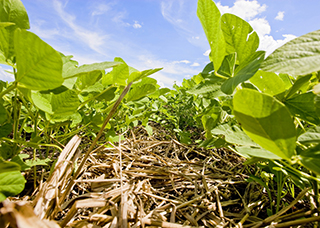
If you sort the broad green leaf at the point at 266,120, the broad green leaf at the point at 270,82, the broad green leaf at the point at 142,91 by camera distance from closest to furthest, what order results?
the broad green leaf at the point at 266,120 < the broad green leaf at the point at 270,82 < the broad green leaf at the point at 142,91

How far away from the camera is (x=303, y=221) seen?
1.19ft

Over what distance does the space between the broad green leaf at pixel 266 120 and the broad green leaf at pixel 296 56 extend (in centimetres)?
4

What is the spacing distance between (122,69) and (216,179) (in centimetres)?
62

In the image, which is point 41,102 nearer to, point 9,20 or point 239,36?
point 9,20

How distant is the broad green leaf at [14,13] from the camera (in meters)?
0.35

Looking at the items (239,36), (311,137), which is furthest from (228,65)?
(311,137)

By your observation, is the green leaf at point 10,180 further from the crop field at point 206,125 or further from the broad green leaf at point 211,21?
the broad green leaf at point 211,21

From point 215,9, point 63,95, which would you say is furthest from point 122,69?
point 215,9

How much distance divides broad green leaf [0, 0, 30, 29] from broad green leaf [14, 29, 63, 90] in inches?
7.8

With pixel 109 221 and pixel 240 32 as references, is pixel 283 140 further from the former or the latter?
pixel 109 221

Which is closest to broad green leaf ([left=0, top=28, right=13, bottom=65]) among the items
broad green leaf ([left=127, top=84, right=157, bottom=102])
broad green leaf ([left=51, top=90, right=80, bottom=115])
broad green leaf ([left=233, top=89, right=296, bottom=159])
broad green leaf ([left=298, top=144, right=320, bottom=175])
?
broad green leaf ([left=51, top=90, right=80, bottom=115])

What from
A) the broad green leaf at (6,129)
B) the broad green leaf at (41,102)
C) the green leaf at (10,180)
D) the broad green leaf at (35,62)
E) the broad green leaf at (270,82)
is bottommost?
the green leaf at (10,180)

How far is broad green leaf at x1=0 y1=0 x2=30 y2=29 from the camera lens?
1.14 feet

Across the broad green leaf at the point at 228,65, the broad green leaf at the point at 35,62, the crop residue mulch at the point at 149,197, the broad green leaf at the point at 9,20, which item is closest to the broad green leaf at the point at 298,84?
the broad green leaf at the point at 228,65
